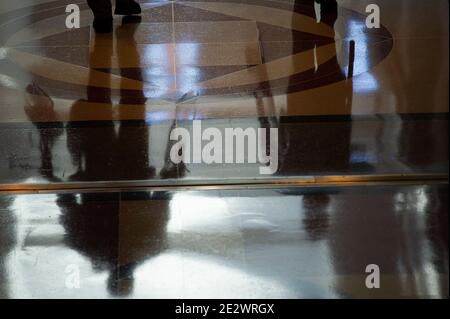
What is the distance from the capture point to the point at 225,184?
3.03 metres

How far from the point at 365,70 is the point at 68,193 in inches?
66.4

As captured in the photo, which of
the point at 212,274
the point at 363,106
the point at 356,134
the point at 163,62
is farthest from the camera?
the point at 163,62

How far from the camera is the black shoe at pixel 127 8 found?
185 inches

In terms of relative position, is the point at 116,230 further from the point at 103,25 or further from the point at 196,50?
the point at 103,25

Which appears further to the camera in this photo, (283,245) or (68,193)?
(68,193)

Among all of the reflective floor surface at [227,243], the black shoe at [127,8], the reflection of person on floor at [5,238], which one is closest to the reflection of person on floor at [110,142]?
the reflective floor surface at [227,243]

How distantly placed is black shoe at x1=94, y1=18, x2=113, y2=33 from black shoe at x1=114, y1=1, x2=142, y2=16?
148 millimetres

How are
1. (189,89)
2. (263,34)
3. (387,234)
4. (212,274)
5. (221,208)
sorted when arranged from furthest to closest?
(263,34) → (189,89) → (221,208) → (387,234) → (212,274)

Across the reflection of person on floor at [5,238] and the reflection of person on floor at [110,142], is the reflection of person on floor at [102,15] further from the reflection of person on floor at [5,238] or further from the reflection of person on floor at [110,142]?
the reflection of person on floor at [5,238]

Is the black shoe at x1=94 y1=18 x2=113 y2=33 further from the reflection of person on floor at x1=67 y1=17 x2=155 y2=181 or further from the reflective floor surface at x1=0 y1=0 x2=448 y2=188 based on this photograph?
the reflection of person on floor at x1=67 y1=17 x2=155 y2=181

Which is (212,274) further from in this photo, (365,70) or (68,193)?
(365,70)

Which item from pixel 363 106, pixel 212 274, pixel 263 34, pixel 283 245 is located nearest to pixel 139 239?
pixel 212 274

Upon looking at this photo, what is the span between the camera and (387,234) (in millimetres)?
2658

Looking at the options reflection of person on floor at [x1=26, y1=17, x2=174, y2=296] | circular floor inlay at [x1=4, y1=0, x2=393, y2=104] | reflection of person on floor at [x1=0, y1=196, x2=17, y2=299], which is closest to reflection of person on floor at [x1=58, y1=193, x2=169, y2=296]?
reflection of person on floor at [x1=26, y1=17, x2=174, y2=296]
